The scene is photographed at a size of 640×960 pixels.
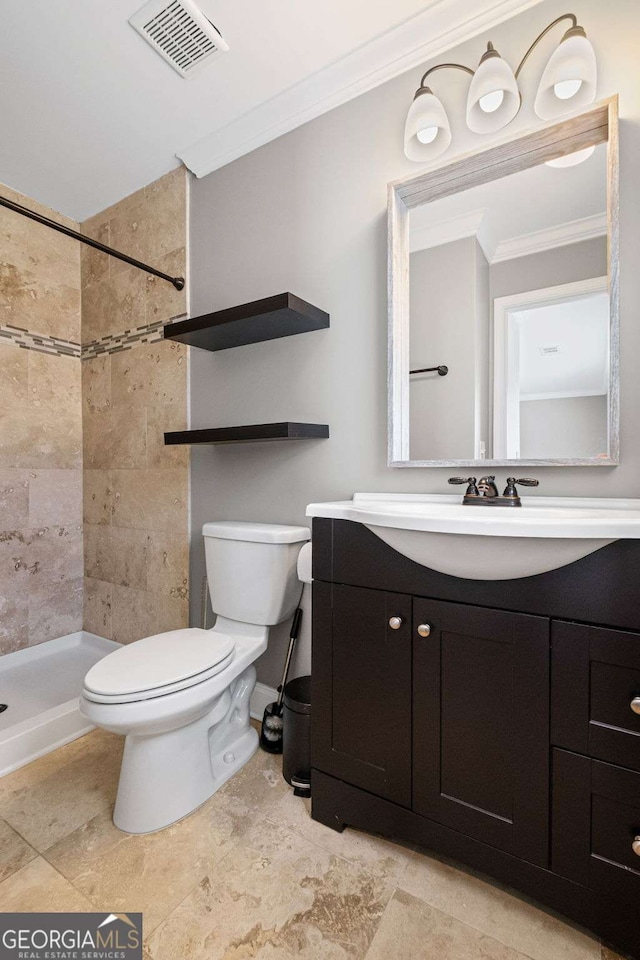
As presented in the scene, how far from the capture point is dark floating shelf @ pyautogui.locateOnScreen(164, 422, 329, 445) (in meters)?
1.53

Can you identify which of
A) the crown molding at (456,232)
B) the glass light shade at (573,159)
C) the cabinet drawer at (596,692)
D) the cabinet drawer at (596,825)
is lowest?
the cabinet drawer at (596,825)

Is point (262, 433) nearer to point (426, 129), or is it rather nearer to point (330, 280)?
point (330, 280)

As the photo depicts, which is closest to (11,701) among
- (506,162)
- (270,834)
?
(270,834)

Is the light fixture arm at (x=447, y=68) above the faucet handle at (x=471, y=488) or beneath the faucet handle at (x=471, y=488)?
above

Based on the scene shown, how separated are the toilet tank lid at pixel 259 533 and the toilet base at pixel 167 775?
545 mm

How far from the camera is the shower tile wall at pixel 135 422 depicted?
2.12 m

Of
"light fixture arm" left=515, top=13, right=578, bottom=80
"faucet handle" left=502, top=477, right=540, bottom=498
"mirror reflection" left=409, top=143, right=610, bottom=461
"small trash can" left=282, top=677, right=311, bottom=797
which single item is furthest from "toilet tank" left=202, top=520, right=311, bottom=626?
"light fixture arm" left=515, top=13, right=578, bottom=80

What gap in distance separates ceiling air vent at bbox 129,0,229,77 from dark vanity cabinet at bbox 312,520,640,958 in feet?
5.33

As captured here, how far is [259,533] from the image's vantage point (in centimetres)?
160

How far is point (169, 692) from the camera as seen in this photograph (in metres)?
1.22

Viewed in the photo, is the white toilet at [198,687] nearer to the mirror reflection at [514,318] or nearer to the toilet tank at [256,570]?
the toilet tank at [256,570]

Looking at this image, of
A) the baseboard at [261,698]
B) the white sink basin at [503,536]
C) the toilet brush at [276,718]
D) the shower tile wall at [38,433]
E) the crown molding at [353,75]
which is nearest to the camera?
the white sink basin at [503,536]

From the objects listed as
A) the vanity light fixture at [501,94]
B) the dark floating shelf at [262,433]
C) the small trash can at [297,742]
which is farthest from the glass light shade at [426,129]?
the small trash can at [297,742]

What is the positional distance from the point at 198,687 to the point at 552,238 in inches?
65.4
